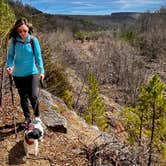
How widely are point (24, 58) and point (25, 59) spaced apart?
0.08ft

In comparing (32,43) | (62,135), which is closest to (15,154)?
(62,135)

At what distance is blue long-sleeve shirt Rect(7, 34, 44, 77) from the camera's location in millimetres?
6062

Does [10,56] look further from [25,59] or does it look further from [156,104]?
[156,104]

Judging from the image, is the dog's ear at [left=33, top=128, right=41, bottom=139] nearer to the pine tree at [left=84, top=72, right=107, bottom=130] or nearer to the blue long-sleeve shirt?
the blue long-sleeve shirt

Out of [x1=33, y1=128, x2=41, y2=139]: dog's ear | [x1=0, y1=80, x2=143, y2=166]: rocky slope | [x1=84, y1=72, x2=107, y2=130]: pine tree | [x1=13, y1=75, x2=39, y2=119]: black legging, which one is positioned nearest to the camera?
[x1=33, y1=128, x2=41, y2=139]: dog's ear

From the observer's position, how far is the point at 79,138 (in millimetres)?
7469

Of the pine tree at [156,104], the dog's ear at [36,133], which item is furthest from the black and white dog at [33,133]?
the pine tree at [156,104]

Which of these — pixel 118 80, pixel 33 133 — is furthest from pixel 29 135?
pixel 118 80

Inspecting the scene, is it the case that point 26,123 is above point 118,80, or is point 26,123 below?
above

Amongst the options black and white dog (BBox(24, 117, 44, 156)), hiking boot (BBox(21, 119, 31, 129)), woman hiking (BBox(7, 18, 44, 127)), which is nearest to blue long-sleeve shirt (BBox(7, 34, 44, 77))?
woman hiking (BBox(7, 18, 44, 127))

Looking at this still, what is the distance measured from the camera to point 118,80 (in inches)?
2219

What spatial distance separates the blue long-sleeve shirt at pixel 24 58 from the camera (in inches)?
239

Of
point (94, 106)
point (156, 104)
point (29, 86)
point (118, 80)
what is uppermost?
point (29, 86)

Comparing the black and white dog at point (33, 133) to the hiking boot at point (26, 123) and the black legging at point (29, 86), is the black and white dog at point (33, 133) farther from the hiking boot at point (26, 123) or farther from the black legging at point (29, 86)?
the hiking boot at point (26, 123)
